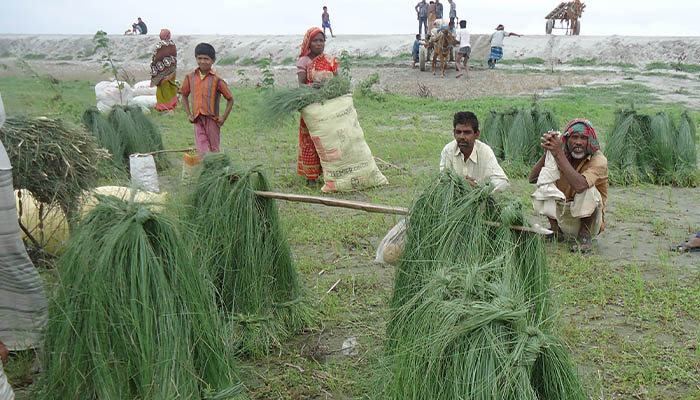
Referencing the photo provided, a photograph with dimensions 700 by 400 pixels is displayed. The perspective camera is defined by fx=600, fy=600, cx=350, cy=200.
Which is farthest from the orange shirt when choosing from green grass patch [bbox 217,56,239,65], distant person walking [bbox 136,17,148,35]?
distant person walking [bbox 136,17,148,35]

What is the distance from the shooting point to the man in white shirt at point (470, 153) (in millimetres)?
4062

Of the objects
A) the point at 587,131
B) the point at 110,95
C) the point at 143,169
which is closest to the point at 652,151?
the point at 587,131

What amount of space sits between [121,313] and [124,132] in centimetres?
560

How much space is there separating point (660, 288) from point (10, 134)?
162 inches

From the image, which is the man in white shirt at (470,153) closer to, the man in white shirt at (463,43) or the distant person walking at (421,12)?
the man in white shirt at (463,43)

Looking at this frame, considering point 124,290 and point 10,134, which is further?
point 10,134

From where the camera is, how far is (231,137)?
936 cm

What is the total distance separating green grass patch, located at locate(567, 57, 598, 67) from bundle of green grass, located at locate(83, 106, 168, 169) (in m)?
18.7

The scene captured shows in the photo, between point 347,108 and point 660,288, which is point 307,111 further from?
point 660,288

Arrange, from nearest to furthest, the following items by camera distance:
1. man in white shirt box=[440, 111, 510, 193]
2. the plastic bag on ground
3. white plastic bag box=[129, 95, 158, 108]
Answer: man in white shirt box=[440, 111, 510, 193], the plastic bag on ground, white plastic bag box=[129, 95, 158, 108]

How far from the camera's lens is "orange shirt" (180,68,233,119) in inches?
235

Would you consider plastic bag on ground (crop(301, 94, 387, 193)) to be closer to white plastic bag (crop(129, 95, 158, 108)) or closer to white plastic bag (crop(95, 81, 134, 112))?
white plastic bag (crop(95, 81, 134, 112))

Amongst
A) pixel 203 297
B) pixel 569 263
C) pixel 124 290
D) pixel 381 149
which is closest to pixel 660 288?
pixel 569 263

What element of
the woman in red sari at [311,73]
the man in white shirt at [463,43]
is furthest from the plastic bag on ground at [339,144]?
the man in white shirt at [463,43]
